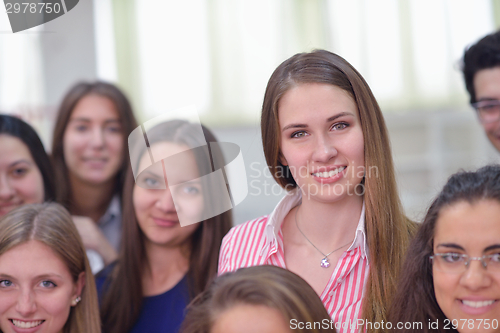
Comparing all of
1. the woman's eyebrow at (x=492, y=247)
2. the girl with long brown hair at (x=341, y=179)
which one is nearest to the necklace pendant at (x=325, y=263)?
the girl with long brown hair at (x=341, y=179)

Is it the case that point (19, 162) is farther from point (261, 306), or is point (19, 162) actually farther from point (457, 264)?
point (457, 264)

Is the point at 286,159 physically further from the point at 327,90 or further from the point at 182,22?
the point at 182,22

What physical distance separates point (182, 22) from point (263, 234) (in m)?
2.34

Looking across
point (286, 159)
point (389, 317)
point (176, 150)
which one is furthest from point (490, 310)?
point (176, 150)

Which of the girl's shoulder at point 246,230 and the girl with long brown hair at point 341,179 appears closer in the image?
the girl with long brown hair at point 341,179

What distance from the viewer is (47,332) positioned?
4.55ft

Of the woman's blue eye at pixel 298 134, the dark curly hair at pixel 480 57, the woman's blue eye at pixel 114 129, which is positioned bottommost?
the woman's blue eye at pixel 298 134

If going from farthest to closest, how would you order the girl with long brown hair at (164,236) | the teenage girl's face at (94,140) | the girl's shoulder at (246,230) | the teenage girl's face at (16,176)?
the teenage girl's face at (94,140) < the teenage girl's face at (16,176) < the girl with long brown hair at (164,236) < the girl's shoulder at (246,230)

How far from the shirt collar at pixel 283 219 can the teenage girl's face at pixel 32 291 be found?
1.93 feet

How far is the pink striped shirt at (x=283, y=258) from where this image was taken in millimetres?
1281

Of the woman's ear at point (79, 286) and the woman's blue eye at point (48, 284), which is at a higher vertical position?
the woman's blue eye at point (48, 284)

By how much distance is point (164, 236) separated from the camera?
1.75 metres

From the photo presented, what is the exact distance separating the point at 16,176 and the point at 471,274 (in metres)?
1.60

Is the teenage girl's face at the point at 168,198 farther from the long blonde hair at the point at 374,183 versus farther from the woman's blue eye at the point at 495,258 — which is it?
the woman's blue eye at the point at 495,258
